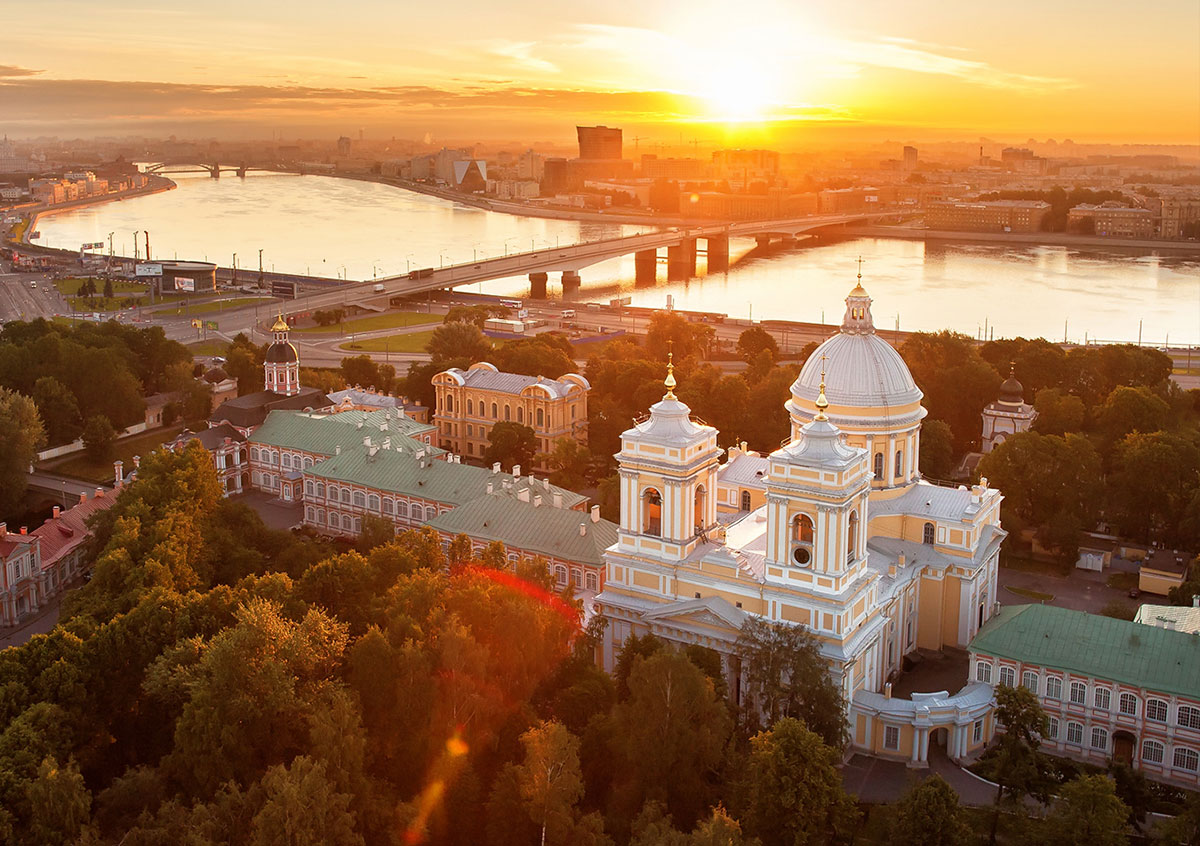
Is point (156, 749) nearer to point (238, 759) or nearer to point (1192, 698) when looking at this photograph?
point (238, 759)

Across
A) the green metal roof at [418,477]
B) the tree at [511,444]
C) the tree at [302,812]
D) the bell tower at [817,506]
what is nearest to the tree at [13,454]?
the green metal roof at [418,477]

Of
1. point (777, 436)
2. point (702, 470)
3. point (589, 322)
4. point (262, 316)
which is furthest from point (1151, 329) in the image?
point (702, 470)

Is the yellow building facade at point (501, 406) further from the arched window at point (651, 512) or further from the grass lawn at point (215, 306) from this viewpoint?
the grass lawn at point (215, 306)

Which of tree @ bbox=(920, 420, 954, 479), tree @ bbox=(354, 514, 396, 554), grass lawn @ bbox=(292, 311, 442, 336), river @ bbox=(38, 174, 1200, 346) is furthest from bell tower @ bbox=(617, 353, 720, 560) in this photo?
river @ bbox=(38, 174, 1200, 346)

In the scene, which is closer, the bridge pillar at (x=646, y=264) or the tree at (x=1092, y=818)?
the tree at (x=1092, y=818)

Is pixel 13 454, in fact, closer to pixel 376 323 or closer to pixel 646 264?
pixel 376 323

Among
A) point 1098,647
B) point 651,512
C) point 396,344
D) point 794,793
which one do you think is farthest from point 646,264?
point 794,793
